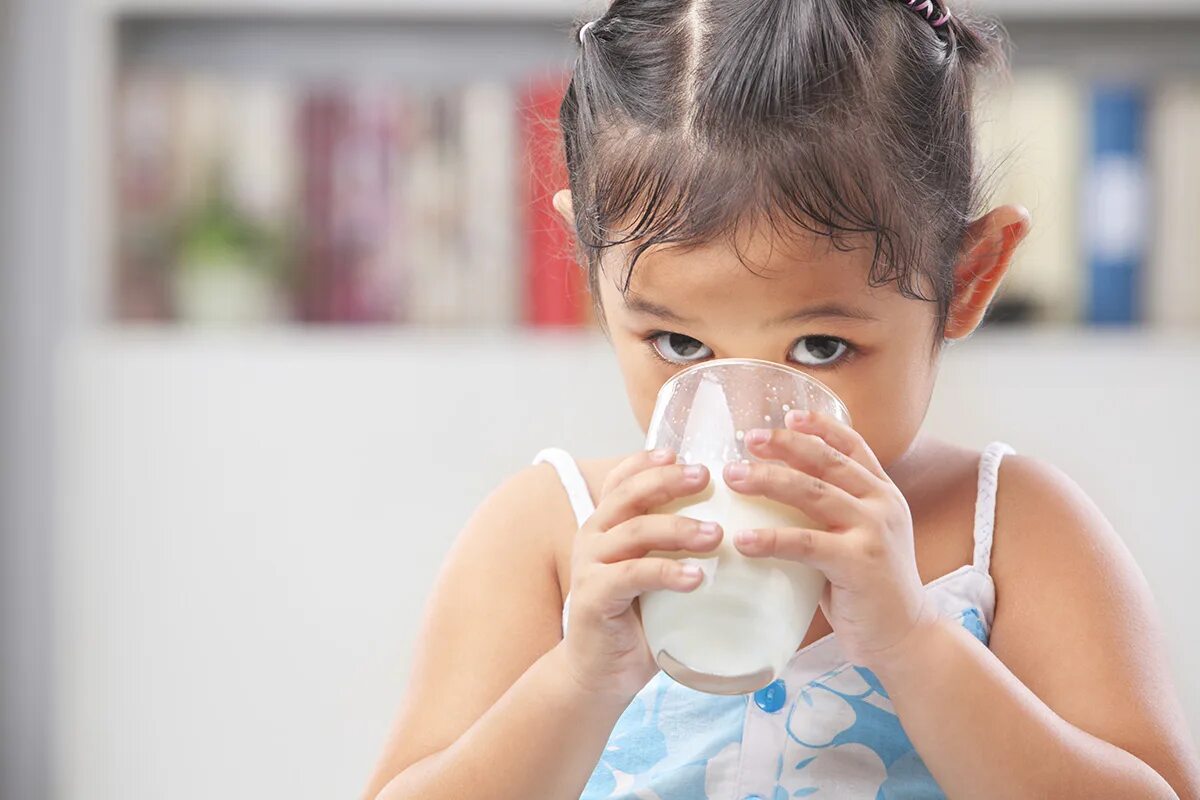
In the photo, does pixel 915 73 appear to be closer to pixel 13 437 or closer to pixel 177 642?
pixel 177 642

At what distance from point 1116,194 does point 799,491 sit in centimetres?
161

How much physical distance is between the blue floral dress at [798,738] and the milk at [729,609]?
26cm

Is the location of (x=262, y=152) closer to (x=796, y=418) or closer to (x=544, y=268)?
(x=544, y=268)

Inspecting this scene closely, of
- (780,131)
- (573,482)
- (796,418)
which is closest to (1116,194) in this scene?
(573,482)

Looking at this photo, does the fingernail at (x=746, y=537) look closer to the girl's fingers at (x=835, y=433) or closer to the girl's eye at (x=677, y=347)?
the girl's fingers at (x=835, y=433)

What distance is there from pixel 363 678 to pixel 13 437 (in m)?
0.69

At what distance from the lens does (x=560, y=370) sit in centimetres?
207

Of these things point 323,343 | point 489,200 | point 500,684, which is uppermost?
point 489,200

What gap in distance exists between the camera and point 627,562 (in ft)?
2.26

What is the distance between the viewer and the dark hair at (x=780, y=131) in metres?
0.80

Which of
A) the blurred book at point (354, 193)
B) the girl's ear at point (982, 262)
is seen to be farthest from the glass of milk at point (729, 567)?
the blurred book at point (354, 193)

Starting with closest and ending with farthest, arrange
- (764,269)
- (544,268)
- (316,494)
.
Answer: (764,269) → (316,494) → (544,268)

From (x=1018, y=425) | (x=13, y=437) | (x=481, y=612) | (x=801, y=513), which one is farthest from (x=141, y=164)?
(x=801, y=513)

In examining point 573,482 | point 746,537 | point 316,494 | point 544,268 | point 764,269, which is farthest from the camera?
point 544,268
